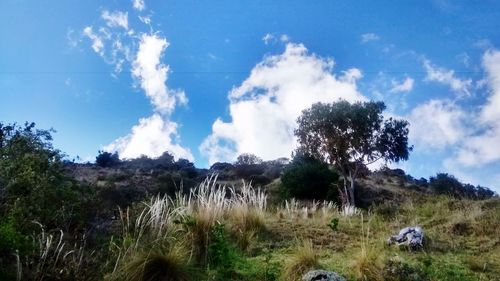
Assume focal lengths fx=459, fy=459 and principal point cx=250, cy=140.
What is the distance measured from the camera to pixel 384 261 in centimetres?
576

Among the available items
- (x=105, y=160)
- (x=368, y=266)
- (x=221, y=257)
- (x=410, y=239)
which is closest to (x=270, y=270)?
(x=221, y=257)

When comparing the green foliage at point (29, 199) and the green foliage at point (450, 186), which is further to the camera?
the green foliage at point (450, 186)

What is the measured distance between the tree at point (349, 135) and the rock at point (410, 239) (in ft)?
52.1

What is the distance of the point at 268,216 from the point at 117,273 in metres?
5.47

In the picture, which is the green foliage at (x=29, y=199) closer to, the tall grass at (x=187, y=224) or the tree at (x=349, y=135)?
the tall grass at (x=187, y=224)

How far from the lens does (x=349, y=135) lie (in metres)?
24.1

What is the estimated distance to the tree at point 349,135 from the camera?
78.9 feet

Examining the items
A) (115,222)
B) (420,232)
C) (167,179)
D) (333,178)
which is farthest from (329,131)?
(115,222)

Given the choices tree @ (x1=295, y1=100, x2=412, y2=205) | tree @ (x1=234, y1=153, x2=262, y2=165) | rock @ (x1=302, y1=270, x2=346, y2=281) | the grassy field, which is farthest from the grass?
tree @ (x1=234, y1=153, x2=262, y2=165)

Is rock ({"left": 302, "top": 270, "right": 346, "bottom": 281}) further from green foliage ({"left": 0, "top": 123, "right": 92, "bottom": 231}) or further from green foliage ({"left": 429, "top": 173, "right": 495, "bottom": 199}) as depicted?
green foliage ({"left": 429, "top": 173, "right": 495, "bottom": 199})

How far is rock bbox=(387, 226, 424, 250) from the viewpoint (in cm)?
738

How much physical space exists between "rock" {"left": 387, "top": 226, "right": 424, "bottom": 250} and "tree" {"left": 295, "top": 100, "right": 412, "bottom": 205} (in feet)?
52.1

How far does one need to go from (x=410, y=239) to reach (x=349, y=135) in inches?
670

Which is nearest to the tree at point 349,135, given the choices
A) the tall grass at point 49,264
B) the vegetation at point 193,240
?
the vegetation at point 193,240
